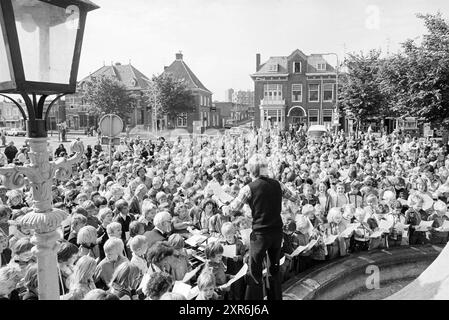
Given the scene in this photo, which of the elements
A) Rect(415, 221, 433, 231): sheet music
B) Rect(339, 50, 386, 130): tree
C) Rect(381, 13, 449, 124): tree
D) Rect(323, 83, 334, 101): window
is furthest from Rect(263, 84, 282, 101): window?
Rect(415, 221, 433, 231): sheet music

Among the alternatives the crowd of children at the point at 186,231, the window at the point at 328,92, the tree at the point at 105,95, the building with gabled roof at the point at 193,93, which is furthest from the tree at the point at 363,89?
the tree at the point at 105,95

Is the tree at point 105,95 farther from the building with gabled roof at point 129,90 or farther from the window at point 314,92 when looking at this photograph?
the window at point 314,92

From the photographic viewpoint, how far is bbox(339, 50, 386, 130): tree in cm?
3272

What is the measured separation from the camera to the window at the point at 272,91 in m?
48.8

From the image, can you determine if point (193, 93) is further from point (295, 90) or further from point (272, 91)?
point (295, 90)

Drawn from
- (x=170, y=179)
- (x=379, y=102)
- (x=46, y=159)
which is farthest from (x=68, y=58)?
(x=379, y=102)

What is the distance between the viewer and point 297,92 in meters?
48.7

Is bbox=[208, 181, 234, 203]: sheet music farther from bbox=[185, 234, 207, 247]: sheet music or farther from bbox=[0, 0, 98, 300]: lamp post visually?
bbox=[0, 0, 98, 300]: lamp post

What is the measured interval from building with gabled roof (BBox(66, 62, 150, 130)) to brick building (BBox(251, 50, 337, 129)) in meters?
16.7

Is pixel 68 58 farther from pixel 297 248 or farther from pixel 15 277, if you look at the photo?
pixel 297 248

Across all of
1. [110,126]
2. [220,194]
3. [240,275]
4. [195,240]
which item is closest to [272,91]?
[110,126]

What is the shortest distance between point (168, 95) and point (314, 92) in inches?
707

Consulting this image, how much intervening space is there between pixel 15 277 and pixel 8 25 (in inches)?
98.1

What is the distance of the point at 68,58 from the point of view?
9.64 ft
